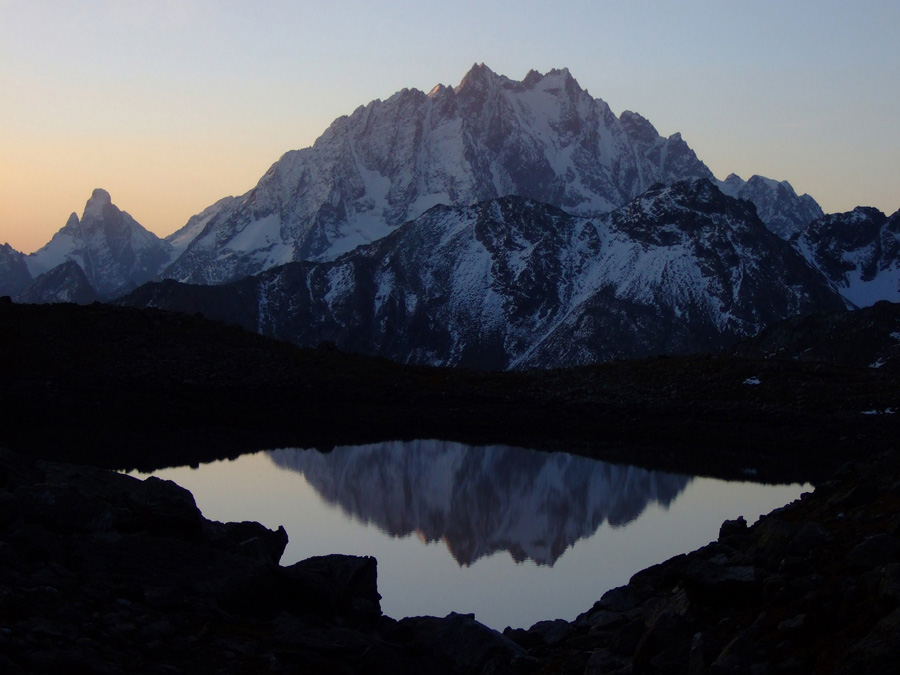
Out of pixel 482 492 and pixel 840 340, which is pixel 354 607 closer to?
pixel 482 492

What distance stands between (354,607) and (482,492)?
787 inches

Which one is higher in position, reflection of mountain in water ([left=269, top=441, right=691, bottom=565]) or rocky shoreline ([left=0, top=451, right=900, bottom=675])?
reflection of mountain in water ([left=269, top=441, right=691, bottom=565])

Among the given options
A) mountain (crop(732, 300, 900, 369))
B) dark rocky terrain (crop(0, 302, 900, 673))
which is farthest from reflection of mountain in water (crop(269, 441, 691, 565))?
mountain (crop(732, 300, 900, 369))

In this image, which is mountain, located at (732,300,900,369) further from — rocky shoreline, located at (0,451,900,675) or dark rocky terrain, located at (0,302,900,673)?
rocky shoreline, located at (0,451,900,675)

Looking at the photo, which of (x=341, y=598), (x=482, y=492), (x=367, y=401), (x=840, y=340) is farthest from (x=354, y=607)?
(x=840, y=340)

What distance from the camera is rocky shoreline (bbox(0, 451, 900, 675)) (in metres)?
17.9

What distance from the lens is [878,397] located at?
222 feet

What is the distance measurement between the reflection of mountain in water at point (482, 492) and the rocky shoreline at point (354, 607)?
840 cm

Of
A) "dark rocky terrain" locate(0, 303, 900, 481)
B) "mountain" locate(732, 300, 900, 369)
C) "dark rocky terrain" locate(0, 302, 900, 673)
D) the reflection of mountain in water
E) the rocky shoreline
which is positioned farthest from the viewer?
"mountain" locate(732, 300, 900, 369)

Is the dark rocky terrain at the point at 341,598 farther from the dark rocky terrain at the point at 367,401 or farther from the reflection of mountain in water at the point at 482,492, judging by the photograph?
the reflection of mountain in water at the point at 482,492

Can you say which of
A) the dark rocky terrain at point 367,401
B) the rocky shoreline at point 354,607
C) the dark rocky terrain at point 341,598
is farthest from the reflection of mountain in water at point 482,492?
the rocky shoreline at point 354,607

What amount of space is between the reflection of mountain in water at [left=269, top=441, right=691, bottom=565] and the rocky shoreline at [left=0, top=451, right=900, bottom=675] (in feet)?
27.5

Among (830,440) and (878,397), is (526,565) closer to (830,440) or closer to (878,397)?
(830,440)

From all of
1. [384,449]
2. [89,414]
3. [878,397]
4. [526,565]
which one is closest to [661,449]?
[384,449]
